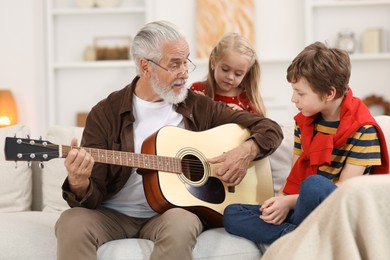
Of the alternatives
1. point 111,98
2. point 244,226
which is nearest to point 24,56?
point 111,98

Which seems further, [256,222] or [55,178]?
[55,178]

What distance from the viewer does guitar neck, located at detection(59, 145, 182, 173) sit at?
7.75ft

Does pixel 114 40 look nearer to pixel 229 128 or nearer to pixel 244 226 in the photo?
pixel 229 128

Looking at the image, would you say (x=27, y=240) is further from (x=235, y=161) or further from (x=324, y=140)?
(x=324, y=140)

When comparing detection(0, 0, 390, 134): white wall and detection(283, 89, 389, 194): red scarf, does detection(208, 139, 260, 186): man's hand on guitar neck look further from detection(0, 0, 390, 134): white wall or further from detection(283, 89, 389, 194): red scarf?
detection(0, 0, 390, 134): white wall

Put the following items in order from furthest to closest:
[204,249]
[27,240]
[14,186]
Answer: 1. [14,186]
2. [27,240]
3. [204,249]

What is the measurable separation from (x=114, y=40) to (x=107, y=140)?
10.6 feet

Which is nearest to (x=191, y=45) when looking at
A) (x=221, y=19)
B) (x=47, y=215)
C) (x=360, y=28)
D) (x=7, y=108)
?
(x=221, y=19)

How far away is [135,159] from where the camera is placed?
2.46 meters

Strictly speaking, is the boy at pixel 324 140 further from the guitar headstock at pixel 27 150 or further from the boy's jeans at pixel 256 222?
the guitar headstock at pixel 27 150

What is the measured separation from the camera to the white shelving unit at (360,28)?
5.65 metres

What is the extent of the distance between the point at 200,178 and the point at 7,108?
324 centimetres

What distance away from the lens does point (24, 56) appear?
5.70 m

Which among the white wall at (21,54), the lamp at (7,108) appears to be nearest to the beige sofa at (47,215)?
the lamp at (7,108)
